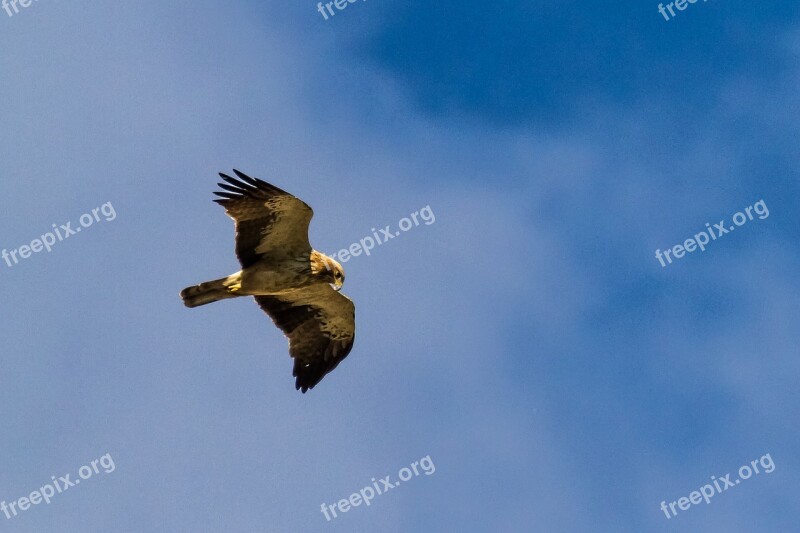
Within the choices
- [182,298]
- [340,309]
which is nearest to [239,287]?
[182,298]

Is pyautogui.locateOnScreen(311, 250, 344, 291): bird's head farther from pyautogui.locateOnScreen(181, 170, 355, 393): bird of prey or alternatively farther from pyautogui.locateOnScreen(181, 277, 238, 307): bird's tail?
pyautogui.locateOnScreen(181, 277, 238, 307): bird's tail

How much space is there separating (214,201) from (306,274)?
1.98 meters

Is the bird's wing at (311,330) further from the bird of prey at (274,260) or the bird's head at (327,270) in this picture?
the bird's head at (327,270)

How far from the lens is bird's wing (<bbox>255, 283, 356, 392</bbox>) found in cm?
1947

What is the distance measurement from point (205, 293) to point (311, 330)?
255 cm

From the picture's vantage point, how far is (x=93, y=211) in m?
21.4

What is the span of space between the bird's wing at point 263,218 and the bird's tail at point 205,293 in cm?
60

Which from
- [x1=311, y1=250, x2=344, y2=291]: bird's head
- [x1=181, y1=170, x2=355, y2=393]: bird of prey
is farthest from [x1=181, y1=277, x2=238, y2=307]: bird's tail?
[x1=311, y1=250, x2=344, y2=291]: bird's head

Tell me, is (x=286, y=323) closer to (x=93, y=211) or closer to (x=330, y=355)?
(x=330, y=355)

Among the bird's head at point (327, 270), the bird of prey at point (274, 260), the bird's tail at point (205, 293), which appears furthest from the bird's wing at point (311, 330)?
the bird's tail at point (205, 293)

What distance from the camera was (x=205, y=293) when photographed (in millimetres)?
17797

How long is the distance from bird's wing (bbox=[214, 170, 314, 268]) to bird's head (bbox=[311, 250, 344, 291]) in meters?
0.24

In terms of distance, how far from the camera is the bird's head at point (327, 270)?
18.2m

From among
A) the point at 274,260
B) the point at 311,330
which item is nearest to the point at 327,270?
the point at 274,260
